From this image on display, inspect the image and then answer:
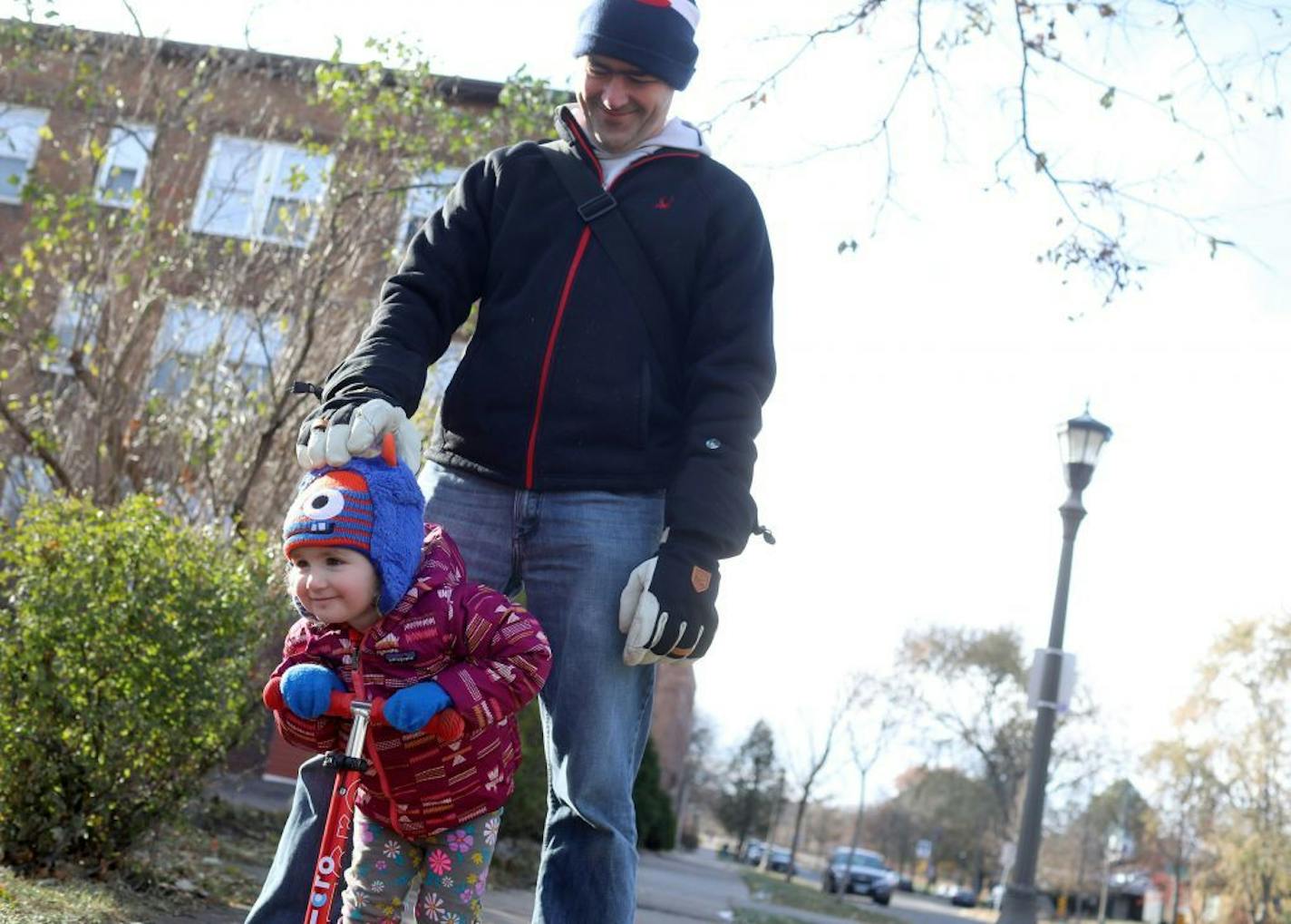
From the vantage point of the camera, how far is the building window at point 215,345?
10.7 metres

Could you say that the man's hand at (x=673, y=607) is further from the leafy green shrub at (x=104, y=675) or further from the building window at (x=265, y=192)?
the building window at (x=265, y=192)

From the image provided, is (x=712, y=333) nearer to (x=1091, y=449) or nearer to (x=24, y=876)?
(x=24, y=876)

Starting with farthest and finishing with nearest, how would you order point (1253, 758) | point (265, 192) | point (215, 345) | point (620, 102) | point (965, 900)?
point (965, 900)
point (1253, 758)
point (265, 192)
point (215, 345)
point (620, 102)

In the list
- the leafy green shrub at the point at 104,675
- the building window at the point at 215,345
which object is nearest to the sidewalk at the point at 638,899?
the leafy green shrub at the point at 104,675

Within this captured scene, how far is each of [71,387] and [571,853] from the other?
952cm

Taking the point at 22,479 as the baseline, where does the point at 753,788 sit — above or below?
below

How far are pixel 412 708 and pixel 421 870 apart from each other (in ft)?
2.52

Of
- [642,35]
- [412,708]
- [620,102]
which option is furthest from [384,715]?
[642,35]

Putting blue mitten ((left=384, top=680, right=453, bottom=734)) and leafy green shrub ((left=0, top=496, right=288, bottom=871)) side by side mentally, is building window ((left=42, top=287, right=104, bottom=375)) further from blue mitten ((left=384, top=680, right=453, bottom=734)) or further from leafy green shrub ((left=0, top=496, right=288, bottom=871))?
blue mitten ((left=384, top=680, right=453, bottom=734))

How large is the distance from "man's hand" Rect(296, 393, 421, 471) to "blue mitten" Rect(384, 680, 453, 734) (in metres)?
0.46

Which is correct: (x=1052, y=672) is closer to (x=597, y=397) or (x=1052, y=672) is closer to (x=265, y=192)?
(x=265, y=192)

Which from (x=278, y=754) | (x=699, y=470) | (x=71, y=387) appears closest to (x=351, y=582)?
(x=699, y=470)

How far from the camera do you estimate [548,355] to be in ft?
10.7

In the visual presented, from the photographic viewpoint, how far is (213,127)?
12.8 metres
